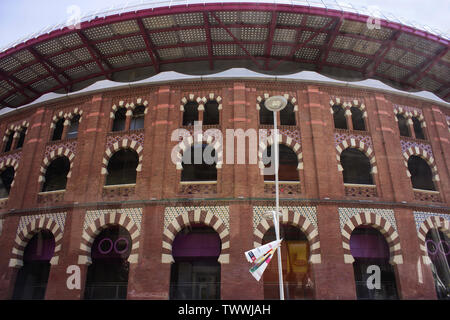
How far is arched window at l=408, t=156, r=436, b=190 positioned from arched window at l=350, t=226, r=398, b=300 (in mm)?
4839

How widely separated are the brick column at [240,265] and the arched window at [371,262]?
4.48 m

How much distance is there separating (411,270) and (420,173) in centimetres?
641

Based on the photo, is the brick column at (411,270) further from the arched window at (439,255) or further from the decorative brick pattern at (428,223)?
the arched window at (439,255)

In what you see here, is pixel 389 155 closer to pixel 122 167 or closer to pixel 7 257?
pixel 122 167

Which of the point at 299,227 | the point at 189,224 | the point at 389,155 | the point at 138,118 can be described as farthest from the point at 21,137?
the point at 389,155

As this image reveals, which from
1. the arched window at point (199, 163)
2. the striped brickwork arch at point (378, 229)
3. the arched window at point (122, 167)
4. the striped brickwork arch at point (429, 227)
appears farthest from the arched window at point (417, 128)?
the arched window at point (122, 167)

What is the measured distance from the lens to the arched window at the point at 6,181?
701 inches

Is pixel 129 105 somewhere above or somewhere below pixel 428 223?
above

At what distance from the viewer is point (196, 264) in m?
14.8

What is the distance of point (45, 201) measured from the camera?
15.2m

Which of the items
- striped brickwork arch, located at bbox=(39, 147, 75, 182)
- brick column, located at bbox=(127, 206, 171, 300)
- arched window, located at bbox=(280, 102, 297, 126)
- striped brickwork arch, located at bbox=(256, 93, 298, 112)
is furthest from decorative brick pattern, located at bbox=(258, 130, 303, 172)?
striped brickwork arch, located at bbox=(39, 147, 75, 182)

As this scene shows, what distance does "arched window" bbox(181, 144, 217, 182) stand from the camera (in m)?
14.9

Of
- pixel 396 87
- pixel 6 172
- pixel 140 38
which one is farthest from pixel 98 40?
pixel 396 87
